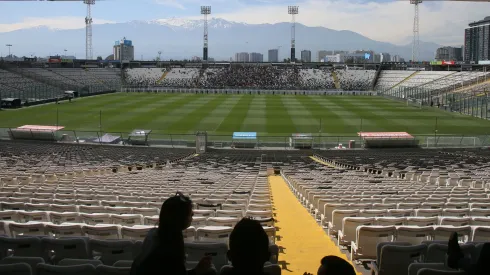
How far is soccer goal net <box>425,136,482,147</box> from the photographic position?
3528cm

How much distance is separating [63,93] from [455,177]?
74.5 meters

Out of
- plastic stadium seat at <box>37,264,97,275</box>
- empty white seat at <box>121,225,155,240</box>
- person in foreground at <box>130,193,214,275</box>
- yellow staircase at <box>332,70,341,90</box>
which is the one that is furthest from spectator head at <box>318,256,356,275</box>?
yellow staircase at <box>332,70,341,90</box>

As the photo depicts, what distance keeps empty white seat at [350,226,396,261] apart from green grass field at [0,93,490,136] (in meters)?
36.0

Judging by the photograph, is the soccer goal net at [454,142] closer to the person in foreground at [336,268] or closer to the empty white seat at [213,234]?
the empty white seat at [213,234]

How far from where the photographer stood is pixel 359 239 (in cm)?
A: 680

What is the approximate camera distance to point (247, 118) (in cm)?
5403

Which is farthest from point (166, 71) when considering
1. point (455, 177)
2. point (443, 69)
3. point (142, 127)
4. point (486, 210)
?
Result: point (486, 210)

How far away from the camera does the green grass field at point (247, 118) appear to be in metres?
46.4

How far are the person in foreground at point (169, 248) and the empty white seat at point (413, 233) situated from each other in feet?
11.7

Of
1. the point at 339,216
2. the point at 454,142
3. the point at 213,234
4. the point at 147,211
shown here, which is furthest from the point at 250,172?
the point at 454,142

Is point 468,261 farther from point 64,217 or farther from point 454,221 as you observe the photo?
point 64,217

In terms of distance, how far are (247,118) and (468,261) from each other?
50.0m

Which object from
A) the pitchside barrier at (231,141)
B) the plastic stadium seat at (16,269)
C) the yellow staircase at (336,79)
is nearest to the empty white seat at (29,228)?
the plastic stadium seat at (16,269)

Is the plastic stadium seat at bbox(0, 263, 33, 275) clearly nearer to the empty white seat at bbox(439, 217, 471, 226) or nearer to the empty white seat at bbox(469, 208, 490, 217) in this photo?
the empty white seat at bbox(439, 217, 471, 226)
